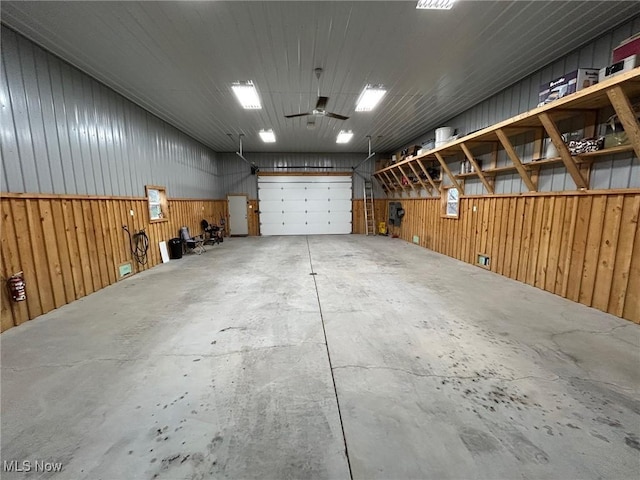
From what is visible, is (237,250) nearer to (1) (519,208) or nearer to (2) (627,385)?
(1) (519,208)

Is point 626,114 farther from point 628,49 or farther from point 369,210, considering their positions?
point 369,210

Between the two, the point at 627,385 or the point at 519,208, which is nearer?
the point at 627,385

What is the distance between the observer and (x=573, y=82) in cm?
313

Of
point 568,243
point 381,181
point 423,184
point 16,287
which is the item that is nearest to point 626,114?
point 568,243

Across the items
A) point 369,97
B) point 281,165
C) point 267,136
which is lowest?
point 281,165

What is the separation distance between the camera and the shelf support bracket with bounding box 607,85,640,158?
8.32 ft

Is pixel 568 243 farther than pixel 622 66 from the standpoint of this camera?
Yes

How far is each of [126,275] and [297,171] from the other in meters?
7.66

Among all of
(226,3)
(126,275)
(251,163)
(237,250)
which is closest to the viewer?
(226,3)

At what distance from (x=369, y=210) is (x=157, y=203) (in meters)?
8.12

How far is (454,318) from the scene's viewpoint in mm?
2893

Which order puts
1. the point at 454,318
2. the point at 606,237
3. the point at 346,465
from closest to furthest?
the point at 346,465 < the point at 454,318 < the point at 606,237

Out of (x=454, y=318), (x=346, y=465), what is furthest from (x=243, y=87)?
(x=346, y=465)

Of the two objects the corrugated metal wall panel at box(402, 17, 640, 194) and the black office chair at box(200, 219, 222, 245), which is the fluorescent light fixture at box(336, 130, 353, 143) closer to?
the corrugated metal wall panel at box(402, 17, 640, 194)
